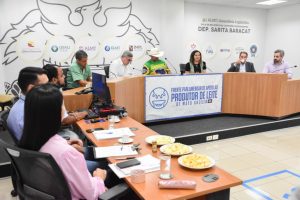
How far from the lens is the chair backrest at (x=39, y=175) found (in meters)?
1.33

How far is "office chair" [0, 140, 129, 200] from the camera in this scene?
133 cm

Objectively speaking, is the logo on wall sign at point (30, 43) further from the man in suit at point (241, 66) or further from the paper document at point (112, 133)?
the man in suit at point (241, 66)

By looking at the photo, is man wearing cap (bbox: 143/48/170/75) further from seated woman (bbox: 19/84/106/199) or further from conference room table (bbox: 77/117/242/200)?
seated woman (bbox: 19/84/106/199)

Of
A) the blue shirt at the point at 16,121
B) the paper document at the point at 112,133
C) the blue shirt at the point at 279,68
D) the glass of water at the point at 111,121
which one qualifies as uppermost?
the blue shirt at the point at 279,68

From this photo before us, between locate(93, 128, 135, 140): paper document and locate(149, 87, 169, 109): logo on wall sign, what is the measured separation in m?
2.00

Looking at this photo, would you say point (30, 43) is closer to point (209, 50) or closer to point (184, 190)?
point (209, 50)

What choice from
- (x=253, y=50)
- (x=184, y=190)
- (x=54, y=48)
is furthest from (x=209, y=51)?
(x=184, y=190)

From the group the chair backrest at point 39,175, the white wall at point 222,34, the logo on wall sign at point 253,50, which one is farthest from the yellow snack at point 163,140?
the logo on wall sign at point 253,50

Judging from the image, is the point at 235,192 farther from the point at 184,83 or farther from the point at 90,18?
the point at 90,18

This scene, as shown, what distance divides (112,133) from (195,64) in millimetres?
3238

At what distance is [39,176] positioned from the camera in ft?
4.67

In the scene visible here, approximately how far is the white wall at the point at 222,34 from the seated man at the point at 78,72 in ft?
14.6

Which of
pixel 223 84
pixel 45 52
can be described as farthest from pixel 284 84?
Answer: pixel 45 52

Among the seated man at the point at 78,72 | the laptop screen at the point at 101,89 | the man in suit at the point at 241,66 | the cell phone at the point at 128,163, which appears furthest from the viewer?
the man in suit at the point at 241,66
